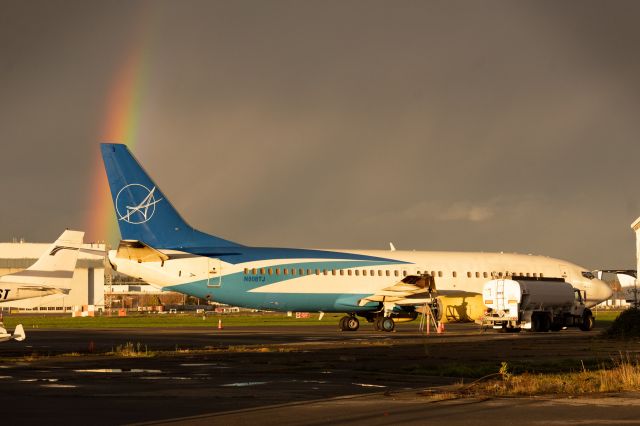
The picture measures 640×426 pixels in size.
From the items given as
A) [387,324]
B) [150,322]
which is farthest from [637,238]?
[150,322]

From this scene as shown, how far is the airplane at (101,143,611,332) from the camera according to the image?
53.5m

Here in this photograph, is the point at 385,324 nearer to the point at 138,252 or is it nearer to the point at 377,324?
Result: the point at 377,324

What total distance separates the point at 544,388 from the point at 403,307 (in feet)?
127

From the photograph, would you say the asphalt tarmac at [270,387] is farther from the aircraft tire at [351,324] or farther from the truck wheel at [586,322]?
the truck wheel at [586,322]

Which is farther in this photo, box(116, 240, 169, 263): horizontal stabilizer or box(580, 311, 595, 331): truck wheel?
box(580, 311, 595, 331): truck wheel

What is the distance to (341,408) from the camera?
16.5 m

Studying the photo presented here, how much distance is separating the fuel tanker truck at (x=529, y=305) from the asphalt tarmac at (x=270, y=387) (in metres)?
17.2

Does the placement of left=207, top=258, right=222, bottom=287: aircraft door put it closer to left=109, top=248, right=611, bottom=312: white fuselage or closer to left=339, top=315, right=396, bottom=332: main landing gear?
left=109, top=248, right=611, bottom=312: white fuselage

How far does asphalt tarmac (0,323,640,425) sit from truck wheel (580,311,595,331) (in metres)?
23.7

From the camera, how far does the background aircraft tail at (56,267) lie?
5984cm

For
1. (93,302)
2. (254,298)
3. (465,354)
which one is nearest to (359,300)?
(254,298)

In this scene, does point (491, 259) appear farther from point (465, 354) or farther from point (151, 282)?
point (465, 354)

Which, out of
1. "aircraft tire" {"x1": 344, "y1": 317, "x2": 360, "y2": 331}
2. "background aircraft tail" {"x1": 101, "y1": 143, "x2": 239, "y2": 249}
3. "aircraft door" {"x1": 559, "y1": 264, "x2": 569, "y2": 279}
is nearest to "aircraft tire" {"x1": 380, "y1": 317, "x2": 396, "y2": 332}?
"aircraft tire" {"x1": 344, "y1": 317, "x2": 360, "y2": 331}

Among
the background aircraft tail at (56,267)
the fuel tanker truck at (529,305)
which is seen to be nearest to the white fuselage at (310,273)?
the fuel tanker truck at (529,305)
